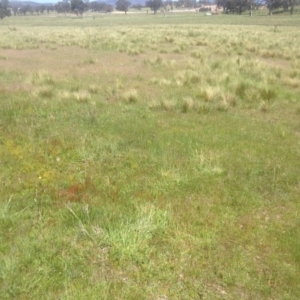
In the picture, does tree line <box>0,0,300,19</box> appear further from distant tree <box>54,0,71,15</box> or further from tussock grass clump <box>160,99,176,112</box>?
tussock grass clump <box>160,99,176,112</box>

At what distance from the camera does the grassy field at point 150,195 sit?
3479 millimetres

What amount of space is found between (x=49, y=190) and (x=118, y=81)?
7.95 m

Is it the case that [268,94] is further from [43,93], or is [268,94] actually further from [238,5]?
[238,5]

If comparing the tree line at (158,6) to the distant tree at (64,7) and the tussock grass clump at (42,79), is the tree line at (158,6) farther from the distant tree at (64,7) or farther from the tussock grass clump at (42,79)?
the tussock grass clump at (42,79)

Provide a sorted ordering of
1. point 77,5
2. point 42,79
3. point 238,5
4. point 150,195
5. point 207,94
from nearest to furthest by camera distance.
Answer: point 150,195 → point 207,94 → point 42,79 → point 238,5 → point 77,5

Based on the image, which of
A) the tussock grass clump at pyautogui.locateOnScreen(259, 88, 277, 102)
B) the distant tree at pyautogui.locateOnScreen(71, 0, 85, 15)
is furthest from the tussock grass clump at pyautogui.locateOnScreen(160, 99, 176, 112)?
the distant tree at pyautogui.locateOnScreen(71, 0, 85, 15)

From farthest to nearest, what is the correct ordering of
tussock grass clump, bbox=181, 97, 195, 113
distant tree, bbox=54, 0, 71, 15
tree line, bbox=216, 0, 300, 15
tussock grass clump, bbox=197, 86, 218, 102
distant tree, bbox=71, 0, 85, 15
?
1. distant tree, bbox=54, 0, 71, 15
2. distant tree, bbox=71, 0, 85, 15
3. tree line, bbox=216, 0, 300, 15
4. tussock grass clump, bbox=197, 86, 218, 102
5. tussock grass clump, bbox=181, 97, 195, 113

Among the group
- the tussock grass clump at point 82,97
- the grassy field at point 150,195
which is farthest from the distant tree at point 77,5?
the tussock grass clump at point 82,97

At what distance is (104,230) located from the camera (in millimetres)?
4102

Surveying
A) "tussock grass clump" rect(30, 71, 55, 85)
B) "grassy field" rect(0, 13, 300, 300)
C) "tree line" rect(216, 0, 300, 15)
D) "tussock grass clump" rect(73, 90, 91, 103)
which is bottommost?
"grassy field" rect(0, 13, 300, 300)

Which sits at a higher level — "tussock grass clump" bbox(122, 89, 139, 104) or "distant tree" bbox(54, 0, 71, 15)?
"distant tree" bbox(54, 0, 71, 15)

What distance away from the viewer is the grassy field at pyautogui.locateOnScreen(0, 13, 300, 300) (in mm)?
3479

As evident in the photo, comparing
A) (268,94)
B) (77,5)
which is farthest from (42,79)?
(77,5)

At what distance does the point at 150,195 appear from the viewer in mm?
4996
